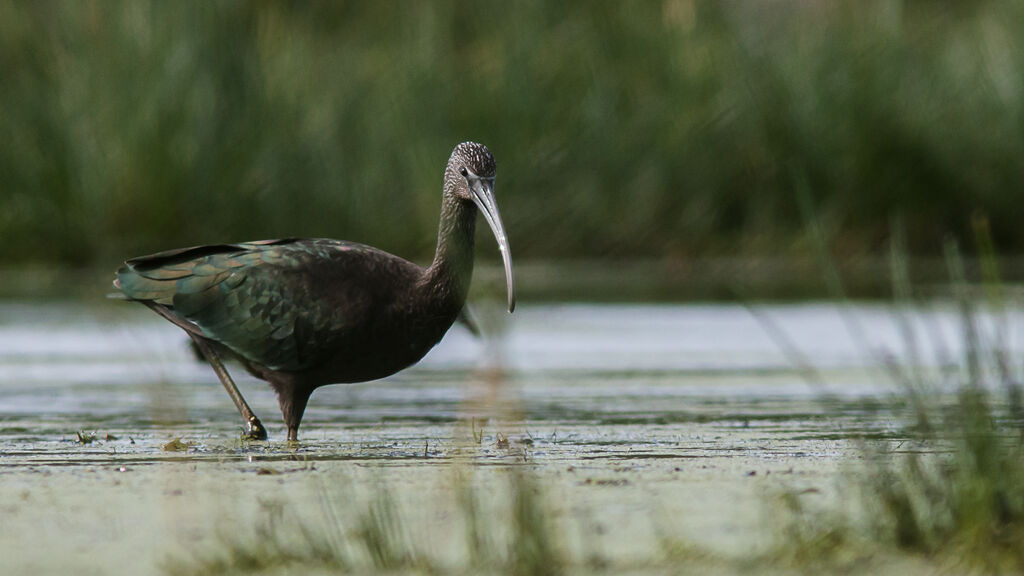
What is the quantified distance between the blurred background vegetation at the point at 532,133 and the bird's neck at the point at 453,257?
6850 mm

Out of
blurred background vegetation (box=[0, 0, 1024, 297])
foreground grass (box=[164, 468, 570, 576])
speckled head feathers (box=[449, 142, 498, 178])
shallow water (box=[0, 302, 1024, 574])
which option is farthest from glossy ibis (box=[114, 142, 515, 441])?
blurred background vegetation (box=[0, 0, 1024, 297])

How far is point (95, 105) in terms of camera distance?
13.4 metres

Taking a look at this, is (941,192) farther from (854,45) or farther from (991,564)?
(991,564)

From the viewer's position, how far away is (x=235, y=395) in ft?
21.7

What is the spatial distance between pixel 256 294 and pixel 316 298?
304 millimetres

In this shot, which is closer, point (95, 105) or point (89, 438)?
point (89, 438)

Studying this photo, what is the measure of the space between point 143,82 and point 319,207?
1.42m

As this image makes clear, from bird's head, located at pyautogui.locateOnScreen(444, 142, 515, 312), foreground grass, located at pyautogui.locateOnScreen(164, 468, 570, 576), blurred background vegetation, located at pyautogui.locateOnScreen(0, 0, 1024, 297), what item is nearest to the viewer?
foreground grass, located at pyautogui.locateOnScreen(164, 468, 570, 576)

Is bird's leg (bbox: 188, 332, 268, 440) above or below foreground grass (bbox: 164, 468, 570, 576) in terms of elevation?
above

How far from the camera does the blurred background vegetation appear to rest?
13.4 m

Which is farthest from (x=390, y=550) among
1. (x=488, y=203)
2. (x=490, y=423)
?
(x=490, y=423)

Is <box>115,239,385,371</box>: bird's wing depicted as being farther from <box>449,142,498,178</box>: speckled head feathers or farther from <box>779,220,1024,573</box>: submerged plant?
<box>779,220,1024,573</box>: submerged plant

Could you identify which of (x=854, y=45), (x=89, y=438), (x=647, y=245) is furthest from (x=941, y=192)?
(x=89, y=438)

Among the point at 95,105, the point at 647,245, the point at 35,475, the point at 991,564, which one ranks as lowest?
the point at 991,564
